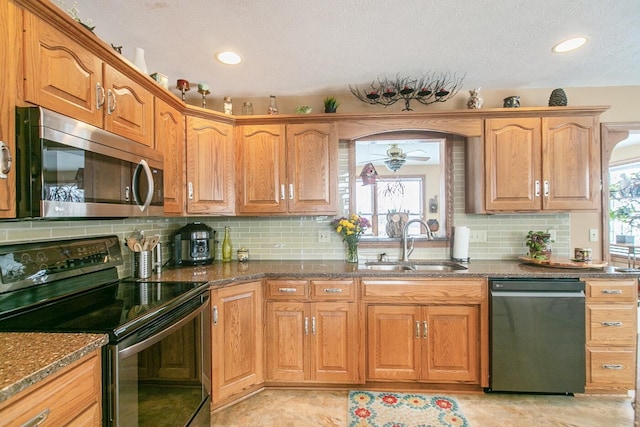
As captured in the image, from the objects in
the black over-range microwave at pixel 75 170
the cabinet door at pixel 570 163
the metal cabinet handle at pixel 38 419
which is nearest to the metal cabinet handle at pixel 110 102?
the black over-range microwave at pixel 75 170

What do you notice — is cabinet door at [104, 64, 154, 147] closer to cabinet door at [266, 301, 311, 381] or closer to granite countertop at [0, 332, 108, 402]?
granite countertop at [0, 332, 108, 402]

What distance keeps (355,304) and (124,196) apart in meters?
1.61

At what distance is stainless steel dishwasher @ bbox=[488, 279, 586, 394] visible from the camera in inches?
83.9

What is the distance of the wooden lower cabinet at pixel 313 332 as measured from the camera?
2275 mm

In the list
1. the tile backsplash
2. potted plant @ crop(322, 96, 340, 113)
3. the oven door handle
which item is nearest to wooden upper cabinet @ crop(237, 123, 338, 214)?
potted plant @ crop(322, 96, 340, 113)

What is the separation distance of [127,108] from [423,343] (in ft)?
7.94

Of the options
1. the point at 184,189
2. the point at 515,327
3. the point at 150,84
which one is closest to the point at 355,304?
the point at 515,327

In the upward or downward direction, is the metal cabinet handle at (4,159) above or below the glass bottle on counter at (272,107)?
below

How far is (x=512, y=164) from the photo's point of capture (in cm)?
249

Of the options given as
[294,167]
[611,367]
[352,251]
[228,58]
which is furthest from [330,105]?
[611,367]

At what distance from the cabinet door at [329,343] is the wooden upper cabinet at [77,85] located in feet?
5.41

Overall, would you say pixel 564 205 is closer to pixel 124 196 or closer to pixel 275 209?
pixel 275 209

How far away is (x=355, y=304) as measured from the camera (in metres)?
2.27

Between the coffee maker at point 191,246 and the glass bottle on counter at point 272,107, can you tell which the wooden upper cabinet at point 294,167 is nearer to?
the glass bottle on counter at point 272,107
